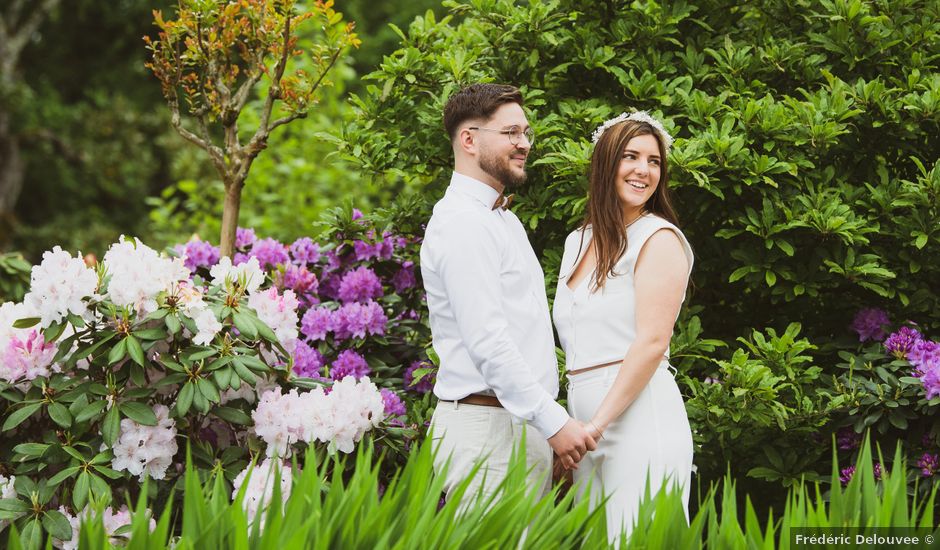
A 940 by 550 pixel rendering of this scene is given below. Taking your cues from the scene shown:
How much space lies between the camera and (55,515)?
3016 millimetres

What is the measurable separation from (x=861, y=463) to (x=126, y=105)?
15.3 m

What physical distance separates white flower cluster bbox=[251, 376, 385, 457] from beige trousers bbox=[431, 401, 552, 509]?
1.15 ft

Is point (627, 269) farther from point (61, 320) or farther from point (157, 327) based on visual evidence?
point (61, 320)

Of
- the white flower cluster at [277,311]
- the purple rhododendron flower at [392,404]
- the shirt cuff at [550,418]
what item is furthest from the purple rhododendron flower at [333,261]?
the shirt cuff at [550,418]

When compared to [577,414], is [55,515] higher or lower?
lower

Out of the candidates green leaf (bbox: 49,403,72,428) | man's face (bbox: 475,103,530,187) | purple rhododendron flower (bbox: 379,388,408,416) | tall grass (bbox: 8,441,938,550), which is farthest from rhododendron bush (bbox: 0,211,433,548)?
man's face (bbox: 475,103,530,187)

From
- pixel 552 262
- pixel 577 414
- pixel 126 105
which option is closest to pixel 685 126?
pixel 552 262

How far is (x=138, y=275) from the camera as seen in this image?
122 inches

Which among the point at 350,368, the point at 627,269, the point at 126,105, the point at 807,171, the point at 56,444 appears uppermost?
the point at 126,105

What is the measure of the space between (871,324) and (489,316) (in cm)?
198

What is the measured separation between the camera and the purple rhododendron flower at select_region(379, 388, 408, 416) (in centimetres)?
372

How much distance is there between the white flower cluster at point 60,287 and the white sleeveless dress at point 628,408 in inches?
62.6

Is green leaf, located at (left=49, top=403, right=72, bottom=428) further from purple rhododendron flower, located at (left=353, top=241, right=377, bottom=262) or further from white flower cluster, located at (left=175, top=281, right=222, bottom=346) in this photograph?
purple rhododendron flower, located at (left=353, top=241, right=377, bottom=262)

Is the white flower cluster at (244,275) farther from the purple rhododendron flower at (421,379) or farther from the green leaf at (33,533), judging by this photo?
the green leaf at (33,533)
